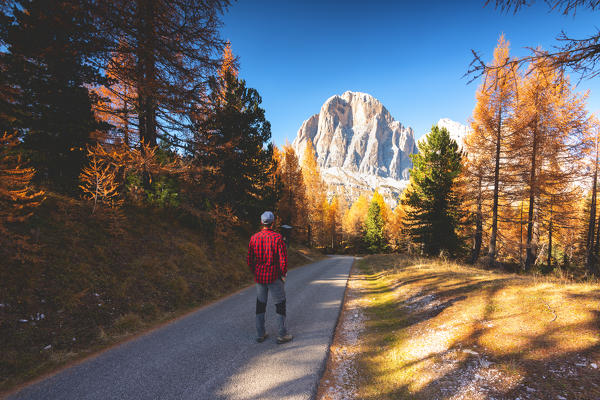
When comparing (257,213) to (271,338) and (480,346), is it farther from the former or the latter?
(480,346)

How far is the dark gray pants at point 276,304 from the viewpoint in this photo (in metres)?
4.09

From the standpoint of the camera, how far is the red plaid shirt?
13.5 feet

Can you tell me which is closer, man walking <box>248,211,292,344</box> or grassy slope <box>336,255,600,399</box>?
grassy slope <box>336,255,600,399</box>

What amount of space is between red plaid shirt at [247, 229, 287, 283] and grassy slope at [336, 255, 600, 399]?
2016mm

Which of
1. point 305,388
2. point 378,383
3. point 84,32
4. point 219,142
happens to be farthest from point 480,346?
point 219,142

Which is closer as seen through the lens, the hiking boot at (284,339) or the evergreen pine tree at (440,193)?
the hiking boot at (284,339)

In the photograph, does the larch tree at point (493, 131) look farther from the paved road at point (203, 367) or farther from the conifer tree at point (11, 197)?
the conifer tree at point (11, 197)

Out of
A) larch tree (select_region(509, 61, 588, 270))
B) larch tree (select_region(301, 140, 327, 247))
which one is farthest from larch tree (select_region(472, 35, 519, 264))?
larch tree (select_region(301, 140, 327, 247))

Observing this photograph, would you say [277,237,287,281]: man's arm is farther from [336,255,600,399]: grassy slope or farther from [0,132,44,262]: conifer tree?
[0,132,44,262]: conifer tree

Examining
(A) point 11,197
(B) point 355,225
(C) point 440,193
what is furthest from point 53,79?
(B) point 355,225

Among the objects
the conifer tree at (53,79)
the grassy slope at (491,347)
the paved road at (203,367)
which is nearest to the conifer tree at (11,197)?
the conifer tree at (53,79)

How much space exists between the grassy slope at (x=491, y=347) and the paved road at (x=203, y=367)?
0.91 metres

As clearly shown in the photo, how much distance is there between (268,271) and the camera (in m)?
4.11

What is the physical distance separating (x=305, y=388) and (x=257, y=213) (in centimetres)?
1296
